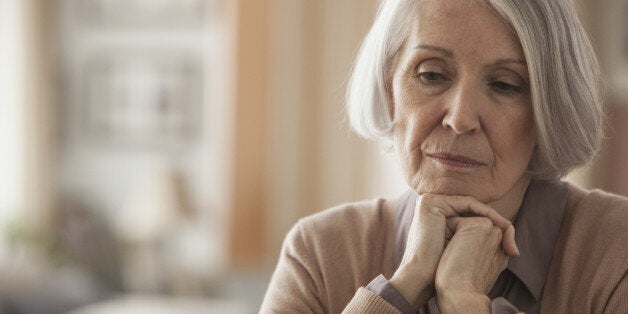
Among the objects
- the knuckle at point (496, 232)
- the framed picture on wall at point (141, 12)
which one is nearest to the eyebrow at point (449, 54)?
the knuckle at point (496, 232)

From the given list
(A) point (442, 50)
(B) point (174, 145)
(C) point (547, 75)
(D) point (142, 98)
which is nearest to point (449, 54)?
(A) point (442, 50)

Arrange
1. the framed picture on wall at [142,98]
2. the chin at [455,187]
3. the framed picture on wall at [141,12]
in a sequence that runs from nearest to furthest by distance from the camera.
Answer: the chin at [455,187], the framed picture on wall at [141,12], the framed picture on wall at [142,98]

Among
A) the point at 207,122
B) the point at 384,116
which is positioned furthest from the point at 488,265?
the point at 207,122

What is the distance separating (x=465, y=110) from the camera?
4.24 ft

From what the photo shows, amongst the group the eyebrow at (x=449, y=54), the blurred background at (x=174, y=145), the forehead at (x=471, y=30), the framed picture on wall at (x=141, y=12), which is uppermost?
the framed picture on wall at (x=141, y=12)

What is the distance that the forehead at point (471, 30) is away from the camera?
1.28 meters

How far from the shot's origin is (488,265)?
134cm

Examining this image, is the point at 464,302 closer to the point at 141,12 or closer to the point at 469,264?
the point at 469,264

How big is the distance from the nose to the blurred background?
11.1 feet

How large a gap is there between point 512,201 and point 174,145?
4682 millimetres

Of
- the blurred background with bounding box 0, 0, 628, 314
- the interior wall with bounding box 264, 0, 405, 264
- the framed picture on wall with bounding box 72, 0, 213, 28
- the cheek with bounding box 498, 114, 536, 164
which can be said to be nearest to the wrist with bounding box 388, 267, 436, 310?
the cheek with bounding box 498, 114, 536, 164

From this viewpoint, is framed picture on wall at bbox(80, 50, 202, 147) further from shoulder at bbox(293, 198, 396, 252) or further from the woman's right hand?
the woman's right hand

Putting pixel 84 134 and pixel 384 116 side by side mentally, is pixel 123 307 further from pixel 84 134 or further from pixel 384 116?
pixel 384 116

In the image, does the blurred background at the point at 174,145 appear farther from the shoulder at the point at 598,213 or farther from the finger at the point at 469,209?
the finger at the point at 469,209
